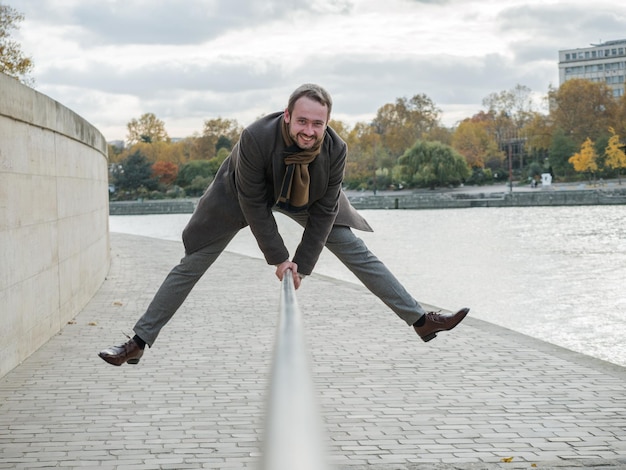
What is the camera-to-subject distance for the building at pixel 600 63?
164 metres

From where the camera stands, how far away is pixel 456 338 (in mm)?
8773

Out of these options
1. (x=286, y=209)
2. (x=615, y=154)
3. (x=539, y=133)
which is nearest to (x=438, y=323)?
(x=286, y=209)

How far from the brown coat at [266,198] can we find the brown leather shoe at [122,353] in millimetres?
649

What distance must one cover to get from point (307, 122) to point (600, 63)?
17336 cm

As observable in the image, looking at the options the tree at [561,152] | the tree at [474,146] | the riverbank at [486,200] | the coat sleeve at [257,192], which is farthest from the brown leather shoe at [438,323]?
the tree at [474,146]

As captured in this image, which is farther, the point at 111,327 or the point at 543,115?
the point at 543,115

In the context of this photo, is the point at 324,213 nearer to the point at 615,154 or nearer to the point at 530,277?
the point at 530,277

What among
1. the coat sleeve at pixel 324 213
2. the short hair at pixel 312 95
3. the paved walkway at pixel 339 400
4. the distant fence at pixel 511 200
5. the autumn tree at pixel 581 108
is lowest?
the paved walkway at pixel 339 400

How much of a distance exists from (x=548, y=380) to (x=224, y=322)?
437 centimetres

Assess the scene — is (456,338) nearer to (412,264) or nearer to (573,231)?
(412,264)

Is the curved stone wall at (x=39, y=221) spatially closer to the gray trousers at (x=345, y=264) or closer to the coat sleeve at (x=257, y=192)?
the gray trousers at (x=345, y=264)

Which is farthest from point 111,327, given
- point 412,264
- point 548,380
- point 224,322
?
point 412,264

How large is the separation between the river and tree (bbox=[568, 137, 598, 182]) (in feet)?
171

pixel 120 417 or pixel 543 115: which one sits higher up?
pixel 543 115
